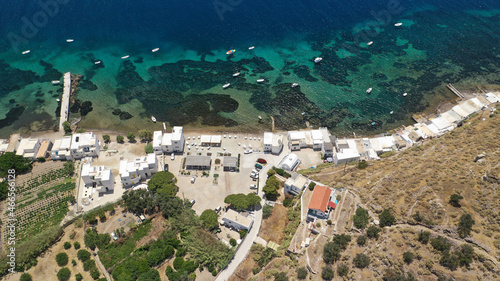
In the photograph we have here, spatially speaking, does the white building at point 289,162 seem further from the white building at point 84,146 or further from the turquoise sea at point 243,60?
the white building at point 84,146

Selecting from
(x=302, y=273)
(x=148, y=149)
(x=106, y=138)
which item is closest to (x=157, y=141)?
(x=148, y=149)

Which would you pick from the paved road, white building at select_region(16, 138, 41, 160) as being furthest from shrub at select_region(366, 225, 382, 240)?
white building at select_region(16, 138, 41, 160)

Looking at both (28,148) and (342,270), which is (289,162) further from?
(28,148)

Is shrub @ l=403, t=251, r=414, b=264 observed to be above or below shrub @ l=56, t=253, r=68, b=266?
above

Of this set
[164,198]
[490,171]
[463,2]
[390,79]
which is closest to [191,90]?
[164,198]

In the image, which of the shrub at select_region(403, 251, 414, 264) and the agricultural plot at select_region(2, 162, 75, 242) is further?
the agricultural plot at select_region(2, 162, 75, 242)

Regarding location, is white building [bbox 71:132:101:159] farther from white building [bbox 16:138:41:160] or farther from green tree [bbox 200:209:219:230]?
green tree [bbox 200:209:219:230]

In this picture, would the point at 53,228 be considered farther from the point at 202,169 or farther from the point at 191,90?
the point at 191,90

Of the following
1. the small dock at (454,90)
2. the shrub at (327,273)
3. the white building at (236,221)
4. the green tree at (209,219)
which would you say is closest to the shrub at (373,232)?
the shrub at (327,273)
